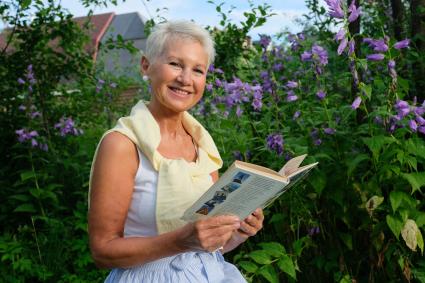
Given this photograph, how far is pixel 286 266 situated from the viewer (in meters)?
2.81

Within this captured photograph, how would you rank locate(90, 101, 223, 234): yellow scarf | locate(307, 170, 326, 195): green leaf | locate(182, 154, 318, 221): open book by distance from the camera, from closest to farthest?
locate(182, 154, 318, 221): open book
locate(90, 101, 223, 234): yellow scarf
locate(307, 170, 326, 195): green leaf

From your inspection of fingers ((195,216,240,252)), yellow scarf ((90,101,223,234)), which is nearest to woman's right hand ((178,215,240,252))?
fingers ((195,216,240,252))

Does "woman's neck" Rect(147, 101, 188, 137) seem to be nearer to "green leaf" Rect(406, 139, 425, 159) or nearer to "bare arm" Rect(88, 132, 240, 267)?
"bare arm" Rect(88, 132, 240, 267)

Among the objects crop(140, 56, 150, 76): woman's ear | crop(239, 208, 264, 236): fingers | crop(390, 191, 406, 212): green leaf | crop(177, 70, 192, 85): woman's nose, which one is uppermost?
crop(140, 56, 150, 76): woman's ear

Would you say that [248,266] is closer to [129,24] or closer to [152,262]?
[152,262]

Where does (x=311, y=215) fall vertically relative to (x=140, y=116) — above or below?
below

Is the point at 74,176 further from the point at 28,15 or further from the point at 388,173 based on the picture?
the point at 388,173

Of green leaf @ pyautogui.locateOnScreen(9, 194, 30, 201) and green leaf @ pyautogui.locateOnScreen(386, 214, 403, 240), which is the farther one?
green leaf @ pyautogui.locateOnScreen(9, 194, 30, 201)

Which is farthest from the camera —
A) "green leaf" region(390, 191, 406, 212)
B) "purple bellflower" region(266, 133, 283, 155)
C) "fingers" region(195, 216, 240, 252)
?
"purple bellflower" region(266, 133, 283, 155)

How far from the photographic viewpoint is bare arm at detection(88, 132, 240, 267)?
1817 mm

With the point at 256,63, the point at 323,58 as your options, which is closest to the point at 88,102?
the point at 256,63

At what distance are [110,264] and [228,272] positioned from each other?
427 mm

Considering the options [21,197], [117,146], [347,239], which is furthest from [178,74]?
[21,197]

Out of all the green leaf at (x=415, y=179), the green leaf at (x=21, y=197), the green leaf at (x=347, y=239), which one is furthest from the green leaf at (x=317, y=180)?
the green leaf at (x=21, y=197)
